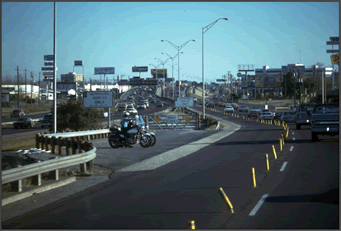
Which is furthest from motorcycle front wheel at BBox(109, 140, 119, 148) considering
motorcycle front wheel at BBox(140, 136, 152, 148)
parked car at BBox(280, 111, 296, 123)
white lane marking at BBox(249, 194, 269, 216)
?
parked car at BBox(280, 111, 296, 123)

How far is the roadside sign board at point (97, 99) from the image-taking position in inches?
1518

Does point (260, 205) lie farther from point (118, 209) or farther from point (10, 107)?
point (10, 107)

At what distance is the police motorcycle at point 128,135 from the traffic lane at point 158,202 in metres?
8.02

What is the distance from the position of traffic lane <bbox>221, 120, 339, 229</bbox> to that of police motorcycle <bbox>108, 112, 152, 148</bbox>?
9.19 metres

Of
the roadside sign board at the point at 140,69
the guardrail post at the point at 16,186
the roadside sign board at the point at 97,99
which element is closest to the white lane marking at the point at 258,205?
the guardrail post at the point at 16,186

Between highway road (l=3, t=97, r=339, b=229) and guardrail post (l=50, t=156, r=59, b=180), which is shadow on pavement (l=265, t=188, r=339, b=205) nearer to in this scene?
highway road (l=3, t=97, r=339, b=229)

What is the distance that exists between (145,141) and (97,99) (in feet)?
50.0

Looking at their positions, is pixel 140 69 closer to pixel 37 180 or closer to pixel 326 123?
pixel 326 123

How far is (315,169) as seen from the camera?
1545cm

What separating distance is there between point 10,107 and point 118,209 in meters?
102

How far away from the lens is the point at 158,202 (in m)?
10.5

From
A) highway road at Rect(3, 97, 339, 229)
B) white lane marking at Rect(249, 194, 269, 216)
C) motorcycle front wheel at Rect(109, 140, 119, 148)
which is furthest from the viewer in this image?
motorcycle front wheel at Rect(109, 140, 119, 148)

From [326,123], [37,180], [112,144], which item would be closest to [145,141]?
[112,144]

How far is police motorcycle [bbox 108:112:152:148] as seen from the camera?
24375mm
